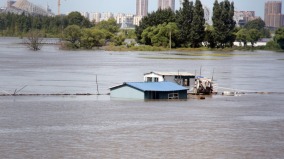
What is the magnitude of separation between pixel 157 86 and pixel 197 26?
28.3 meters

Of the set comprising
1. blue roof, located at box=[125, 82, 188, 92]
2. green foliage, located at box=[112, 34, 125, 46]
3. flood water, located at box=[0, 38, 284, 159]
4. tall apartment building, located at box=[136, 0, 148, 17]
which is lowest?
flood water, located at box=[0, 38, 284, 159]

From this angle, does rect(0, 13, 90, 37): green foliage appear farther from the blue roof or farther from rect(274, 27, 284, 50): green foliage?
the blue roof

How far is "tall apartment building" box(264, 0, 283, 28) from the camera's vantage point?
462 ft

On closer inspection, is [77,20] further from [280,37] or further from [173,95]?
[173,95]

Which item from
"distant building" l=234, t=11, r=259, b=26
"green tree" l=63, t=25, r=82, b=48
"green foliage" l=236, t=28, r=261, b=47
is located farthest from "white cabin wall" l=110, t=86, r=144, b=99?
"distant building" l=234, t=11, r=259, b=26

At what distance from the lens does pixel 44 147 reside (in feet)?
35.7

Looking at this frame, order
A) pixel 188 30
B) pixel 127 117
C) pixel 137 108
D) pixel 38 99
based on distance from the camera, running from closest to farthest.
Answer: pixel 127 117
pixel 137 108
pixel 38 99
pixel 188 30

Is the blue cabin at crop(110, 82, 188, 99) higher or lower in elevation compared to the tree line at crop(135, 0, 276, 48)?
lower

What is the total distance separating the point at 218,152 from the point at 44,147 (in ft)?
9.19

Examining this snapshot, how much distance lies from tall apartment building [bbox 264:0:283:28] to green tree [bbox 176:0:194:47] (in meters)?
94.7

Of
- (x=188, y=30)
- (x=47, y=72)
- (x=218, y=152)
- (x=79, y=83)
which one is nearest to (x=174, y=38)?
(x=188, y=30)

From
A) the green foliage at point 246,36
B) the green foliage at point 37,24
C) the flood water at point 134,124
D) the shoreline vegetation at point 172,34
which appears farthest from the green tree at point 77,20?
the flood water at point 134,124

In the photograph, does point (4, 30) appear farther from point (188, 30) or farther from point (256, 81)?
point (256, 81)

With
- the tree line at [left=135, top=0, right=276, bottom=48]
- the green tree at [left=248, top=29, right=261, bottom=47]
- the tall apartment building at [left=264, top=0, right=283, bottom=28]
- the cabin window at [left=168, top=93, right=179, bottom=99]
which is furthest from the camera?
the tall apartment building at [left=264, top=0, right=283, bottom=28]
